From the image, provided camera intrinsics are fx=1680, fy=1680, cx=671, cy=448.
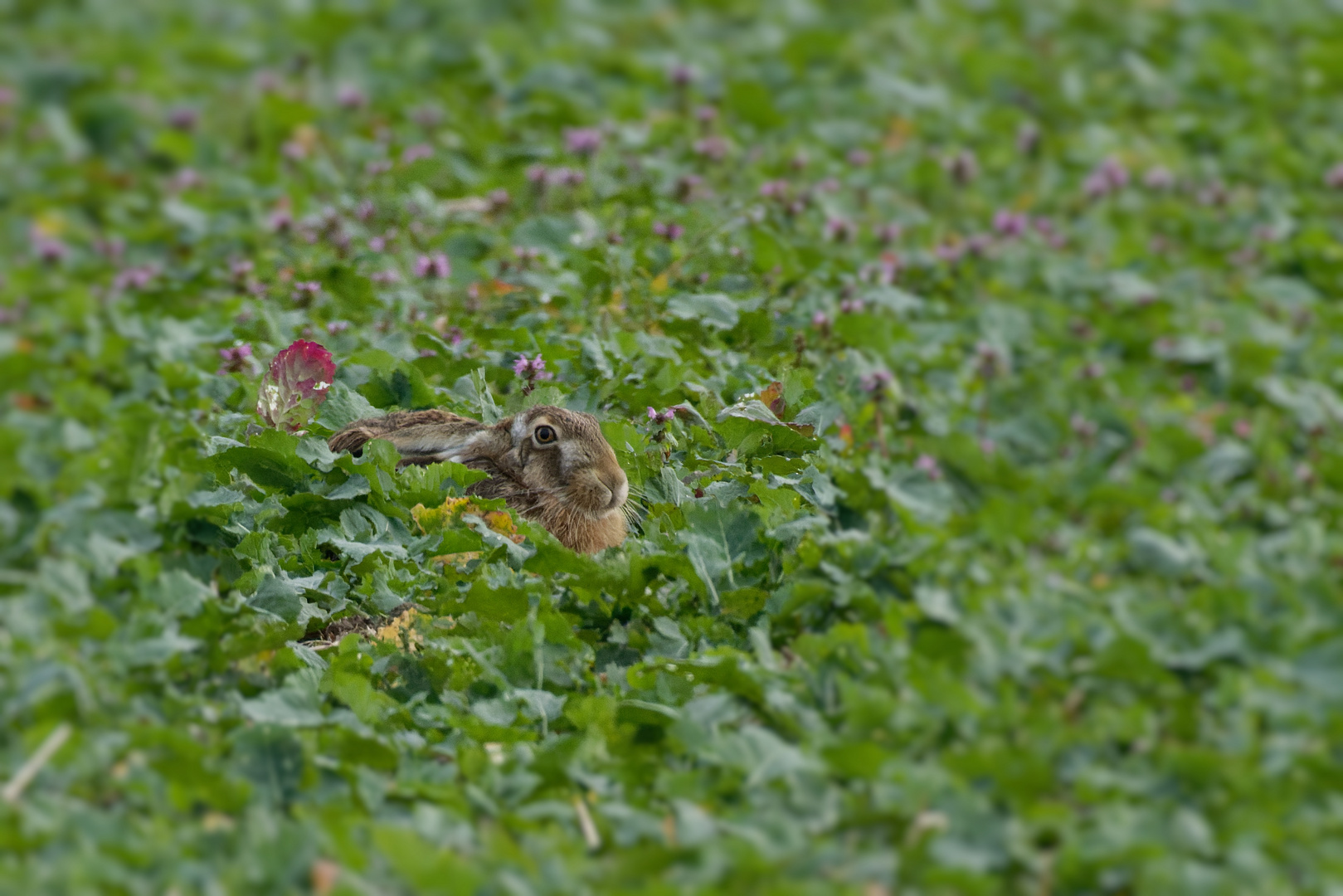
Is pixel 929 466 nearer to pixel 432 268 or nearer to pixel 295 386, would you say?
pixel 295 386

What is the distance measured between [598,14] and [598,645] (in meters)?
7.42

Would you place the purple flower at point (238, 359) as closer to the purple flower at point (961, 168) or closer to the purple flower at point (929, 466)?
the purple flower at point (929, 466)

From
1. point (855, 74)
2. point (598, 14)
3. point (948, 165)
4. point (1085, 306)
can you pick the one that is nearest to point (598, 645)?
point (1085, 306)

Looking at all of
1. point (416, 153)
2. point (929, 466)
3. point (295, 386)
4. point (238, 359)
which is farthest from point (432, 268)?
point (929, 466)

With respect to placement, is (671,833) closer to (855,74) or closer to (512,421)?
(512,421)

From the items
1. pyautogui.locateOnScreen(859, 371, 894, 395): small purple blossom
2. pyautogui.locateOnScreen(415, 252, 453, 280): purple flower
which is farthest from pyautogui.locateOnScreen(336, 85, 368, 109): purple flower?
pyautogui.locateOnScreen(859, 371, 894, 395): small purple blossom

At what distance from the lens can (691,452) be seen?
192 inches

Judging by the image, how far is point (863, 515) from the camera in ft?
12.7

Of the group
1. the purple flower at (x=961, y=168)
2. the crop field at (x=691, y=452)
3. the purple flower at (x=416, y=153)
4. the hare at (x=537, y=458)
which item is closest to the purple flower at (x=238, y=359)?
the crop field at (x=691, y=452)

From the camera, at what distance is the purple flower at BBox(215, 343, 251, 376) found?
538cm

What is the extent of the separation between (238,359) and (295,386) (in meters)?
0.58

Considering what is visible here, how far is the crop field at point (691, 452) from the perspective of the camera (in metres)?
2.87

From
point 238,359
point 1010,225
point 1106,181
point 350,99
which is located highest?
point 238,359

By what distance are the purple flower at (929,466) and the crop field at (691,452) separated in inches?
2.4
